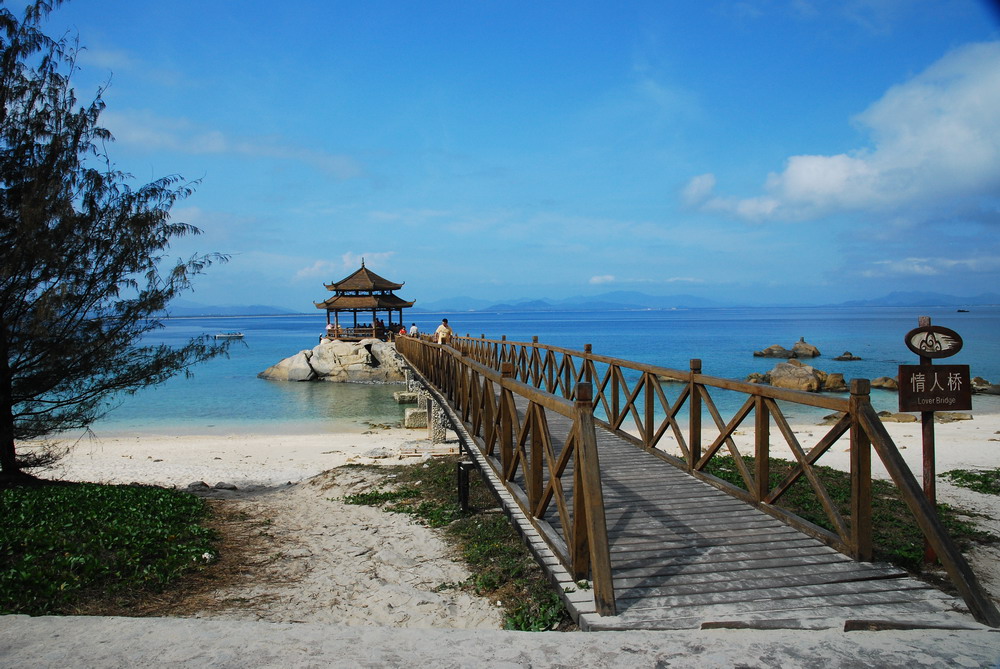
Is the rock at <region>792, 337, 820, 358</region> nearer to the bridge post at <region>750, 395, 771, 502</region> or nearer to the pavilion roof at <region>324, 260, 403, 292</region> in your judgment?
the pavilion roof at <region>324, 260, 403, 292</region>

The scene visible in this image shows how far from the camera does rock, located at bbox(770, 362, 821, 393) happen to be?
98.1 feet

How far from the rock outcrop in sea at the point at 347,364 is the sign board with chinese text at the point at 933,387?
34679 millimetres

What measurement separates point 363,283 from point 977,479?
35.8 m

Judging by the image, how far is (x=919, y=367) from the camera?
418cm

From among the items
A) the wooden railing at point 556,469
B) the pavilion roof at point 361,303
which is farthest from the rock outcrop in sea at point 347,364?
the wooden railing at point 556,469

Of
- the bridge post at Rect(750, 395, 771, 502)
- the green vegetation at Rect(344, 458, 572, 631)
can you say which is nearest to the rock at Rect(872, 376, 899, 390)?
the green vegetation at Rect(344, 458, 572, 631)

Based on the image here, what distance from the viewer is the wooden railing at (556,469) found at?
12.0 ft

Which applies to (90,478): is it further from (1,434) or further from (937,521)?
(937,521)

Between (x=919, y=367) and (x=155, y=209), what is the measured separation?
29.8 feet

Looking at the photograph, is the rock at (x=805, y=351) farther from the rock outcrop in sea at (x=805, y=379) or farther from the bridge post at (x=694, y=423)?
the bridge post at (x=694, y=423)

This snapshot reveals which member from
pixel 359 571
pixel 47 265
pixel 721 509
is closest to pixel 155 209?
pixel 47 265

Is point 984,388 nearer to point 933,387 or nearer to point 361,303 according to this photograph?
point 933,387

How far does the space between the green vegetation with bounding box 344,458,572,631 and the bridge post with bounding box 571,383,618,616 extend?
1.28 ft

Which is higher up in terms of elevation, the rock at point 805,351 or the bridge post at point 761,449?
the bridge post at point 761,449
